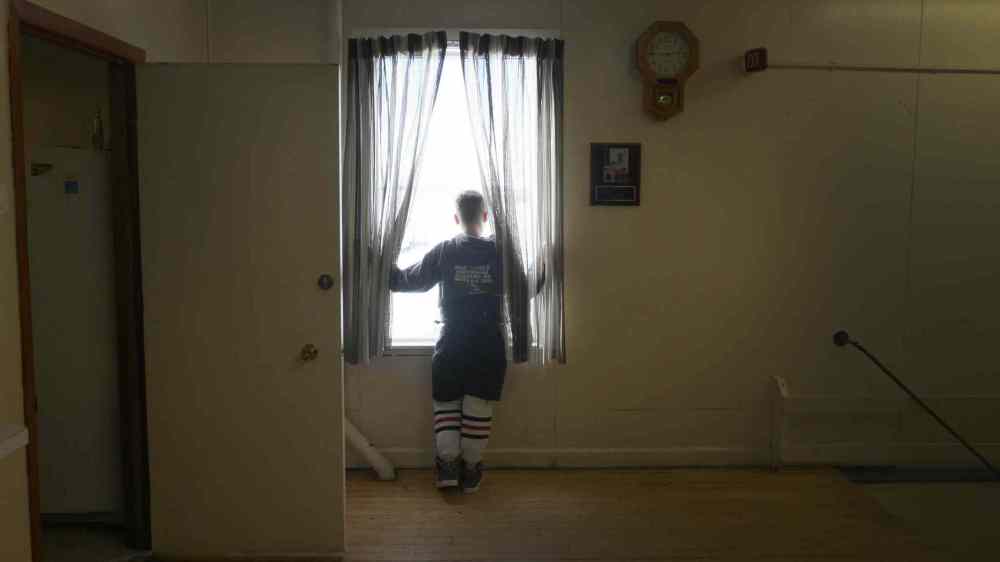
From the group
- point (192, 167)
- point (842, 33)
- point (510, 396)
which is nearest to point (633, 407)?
point (510, 396)

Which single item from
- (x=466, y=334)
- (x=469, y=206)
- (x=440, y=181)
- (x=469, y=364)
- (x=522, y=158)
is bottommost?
(x=469, y=364)

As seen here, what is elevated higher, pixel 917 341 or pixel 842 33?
pixel 842 33

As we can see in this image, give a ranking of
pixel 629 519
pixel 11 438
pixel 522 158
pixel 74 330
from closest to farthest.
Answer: pixel 11 438
pixel 74 330
pixel 629 519
pixel 522 158

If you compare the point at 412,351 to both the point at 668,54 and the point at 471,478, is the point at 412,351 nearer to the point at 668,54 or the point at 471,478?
the point at 471,478

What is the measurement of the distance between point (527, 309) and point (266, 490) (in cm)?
147

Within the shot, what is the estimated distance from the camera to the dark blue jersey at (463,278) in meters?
3.64

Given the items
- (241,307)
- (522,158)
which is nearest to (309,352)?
(241,307)

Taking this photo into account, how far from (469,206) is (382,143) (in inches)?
20.6

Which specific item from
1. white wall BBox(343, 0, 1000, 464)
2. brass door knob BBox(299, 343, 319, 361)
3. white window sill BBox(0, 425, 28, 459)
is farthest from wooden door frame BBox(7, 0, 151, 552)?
white wall BBox(343, 0, 1000, 464)

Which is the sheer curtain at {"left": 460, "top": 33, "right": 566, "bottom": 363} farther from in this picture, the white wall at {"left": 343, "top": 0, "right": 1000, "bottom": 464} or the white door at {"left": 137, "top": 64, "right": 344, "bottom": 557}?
the white door at {"left": 137, "top": 64, "right": 344, "bottom": 557}

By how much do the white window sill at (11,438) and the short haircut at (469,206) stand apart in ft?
6.60

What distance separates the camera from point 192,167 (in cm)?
284

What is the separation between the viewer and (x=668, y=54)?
3754mm

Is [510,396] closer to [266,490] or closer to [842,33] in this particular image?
[266,490]
